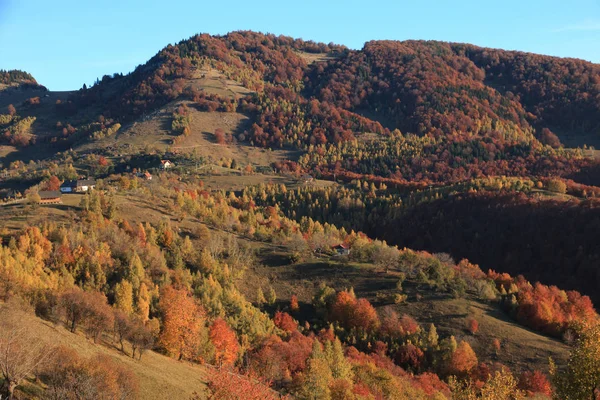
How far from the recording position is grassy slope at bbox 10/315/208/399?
4775 centimetres

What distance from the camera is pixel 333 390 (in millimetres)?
62656

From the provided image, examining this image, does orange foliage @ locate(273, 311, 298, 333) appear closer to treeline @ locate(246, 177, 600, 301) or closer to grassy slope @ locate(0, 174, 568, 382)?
grassy slope @ locate(0, 174, 568, 382)

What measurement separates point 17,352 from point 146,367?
674 inches

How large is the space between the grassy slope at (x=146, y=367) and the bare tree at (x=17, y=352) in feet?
8.67

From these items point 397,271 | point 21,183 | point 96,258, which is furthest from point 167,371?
point 21,183

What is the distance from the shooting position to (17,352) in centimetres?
3947

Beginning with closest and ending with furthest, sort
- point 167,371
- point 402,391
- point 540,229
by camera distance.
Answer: point 167,371 → point 402,391 → point 540,229

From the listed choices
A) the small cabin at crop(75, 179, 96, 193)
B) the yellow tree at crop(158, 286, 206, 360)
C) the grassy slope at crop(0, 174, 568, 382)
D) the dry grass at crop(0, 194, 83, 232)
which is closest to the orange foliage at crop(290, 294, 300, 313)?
the grassy slope at crop(0, 174, 568, 382)

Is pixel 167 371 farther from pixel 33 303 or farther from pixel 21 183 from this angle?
pixel 21 183

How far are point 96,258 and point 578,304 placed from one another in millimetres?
113664

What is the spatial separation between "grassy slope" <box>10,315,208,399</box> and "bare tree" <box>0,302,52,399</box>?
2.64m

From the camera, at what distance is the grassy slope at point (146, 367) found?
47.8 metres

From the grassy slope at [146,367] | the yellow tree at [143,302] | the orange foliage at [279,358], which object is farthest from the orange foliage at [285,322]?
the grassy slope at [146,367]

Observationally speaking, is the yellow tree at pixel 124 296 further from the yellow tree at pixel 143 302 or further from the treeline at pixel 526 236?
the treeline at pixel 526 236
